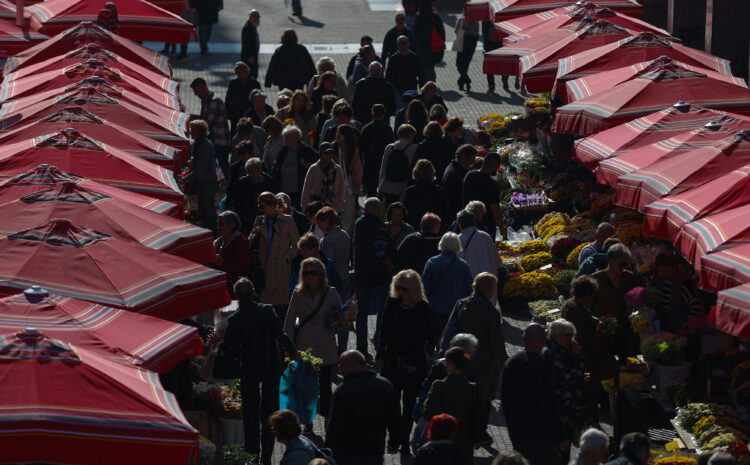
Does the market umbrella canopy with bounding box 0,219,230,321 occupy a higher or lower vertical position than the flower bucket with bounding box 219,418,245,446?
higher

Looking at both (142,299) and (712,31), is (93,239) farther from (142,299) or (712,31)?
(712,31)

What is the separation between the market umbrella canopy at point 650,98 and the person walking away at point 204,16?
18.2 meters

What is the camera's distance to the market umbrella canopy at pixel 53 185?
10927mm

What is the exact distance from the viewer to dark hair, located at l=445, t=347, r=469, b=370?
1012cm

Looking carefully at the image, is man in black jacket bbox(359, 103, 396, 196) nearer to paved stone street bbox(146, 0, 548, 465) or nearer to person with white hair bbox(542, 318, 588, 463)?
paved stone street bbox(146, 0, 548, 465)

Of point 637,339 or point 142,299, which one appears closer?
point 142,299

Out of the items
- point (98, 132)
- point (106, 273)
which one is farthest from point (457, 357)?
point (98, 132)

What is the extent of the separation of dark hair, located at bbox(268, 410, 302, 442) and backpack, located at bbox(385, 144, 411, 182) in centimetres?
894

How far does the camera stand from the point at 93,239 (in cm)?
995

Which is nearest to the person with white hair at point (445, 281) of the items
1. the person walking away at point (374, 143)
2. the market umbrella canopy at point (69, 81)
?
the market umbrella canopy at point (69, 81)

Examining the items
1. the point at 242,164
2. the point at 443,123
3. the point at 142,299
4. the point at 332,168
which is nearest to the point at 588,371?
the point at 142,299

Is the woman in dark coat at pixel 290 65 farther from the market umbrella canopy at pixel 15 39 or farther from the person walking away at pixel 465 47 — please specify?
the market umbrella canopy at pixel 15 39

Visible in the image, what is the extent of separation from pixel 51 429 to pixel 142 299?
253 cm

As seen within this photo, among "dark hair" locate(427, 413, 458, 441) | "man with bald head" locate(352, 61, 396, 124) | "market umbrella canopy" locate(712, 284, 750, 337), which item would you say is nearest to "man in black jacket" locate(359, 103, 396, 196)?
"man with bald head" locate(352, 61, 396, 124)
